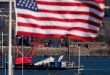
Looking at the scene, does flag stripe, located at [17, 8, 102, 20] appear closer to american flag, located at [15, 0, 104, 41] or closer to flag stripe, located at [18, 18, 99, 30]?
american flag, located at [15, 0, 104, 41]

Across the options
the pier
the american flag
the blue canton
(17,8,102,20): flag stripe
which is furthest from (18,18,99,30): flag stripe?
the pier

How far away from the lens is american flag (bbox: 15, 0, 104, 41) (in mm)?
15258

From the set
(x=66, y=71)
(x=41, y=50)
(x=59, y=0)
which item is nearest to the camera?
(x=59, y=0)

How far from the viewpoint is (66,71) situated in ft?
202

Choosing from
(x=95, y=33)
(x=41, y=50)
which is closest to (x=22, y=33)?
(x=95, y=33)

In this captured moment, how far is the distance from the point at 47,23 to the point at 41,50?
103m

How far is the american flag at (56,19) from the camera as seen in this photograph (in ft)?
50.1

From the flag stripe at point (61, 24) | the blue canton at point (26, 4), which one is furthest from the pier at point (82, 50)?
the blue canton at point (26, 4)

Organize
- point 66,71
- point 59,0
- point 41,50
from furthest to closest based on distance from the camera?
point 41,50 → point 66,71 → point 59,0

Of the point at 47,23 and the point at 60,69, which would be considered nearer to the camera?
the point at 47,23

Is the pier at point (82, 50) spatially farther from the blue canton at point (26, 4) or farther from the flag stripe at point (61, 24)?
the blue canton at point (26, 4)

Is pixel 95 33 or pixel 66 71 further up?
pixel 95 33

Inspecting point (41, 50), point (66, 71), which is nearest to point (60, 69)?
point (66, 71)

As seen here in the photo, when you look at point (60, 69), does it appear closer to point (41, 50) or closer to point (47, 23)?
point (47, 23)
